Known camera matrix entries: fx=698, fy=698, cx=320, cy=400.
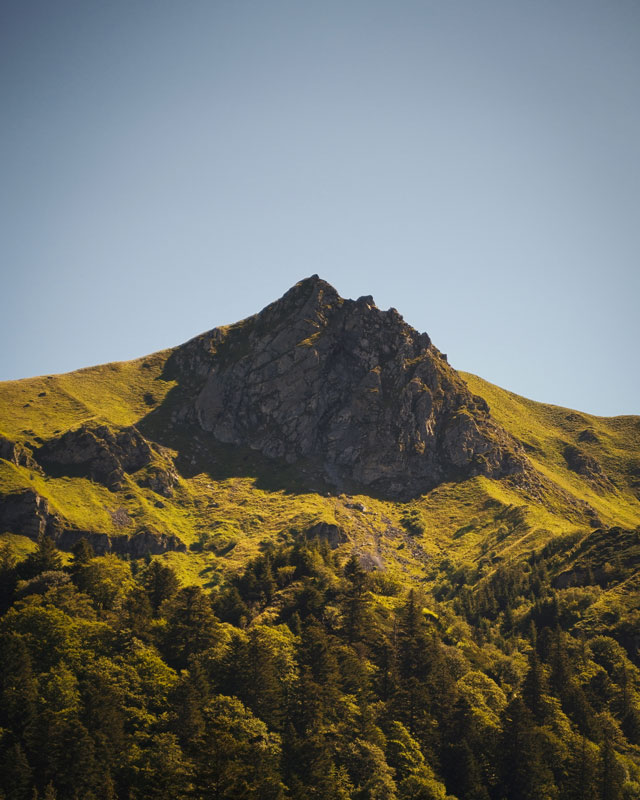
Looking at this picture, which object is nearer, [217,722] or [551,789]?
[217,722]

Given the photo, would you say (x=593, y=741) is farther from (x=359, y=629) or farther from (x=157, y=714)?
(x=157, y=714)

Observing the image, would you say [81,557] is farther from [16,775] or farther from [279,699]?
[16,775]

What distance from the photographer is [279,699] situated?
12088 centimetres

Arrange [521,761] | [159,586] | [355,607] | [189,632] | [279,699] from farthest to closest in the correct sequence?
[159,586] < [355,607] < [189,632] < [279,699] < [521,761]

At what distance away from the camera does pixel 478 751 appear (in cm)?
12300

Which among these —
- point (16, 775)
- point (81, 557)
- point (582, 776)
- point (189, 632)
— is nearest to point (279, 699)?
point (189, 632)

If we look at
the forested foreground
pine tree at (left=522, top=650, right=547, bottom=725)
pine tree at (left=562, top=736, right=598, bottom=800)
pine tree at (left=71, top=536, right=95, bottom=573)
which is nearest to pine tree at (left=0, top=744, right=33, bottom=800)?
the forested foreground

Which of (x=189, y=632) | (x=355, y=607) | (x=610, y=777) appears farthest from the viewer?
(x=355, y=607)

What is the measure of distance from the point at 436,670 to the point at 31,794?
251 feet

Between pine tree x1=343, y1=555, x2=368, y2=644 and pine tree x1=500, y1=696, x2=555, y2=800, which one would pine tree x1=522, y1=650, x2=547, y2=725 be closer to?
pine tree x1=500, y1=696, x2=555, y2=800

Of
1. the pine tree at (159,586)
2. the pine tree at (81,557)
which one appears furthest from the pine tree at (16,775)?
the pine tree at (81,557)

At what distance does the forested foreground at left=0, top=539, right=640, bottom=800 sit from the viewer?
9794 centimetres

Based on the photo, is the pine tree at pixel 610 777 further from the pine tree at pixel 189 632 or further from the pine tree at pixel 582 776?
the pine tree at pixel 189 632

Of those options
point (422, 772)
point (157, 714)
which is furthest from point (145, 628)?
point (422, 772)
